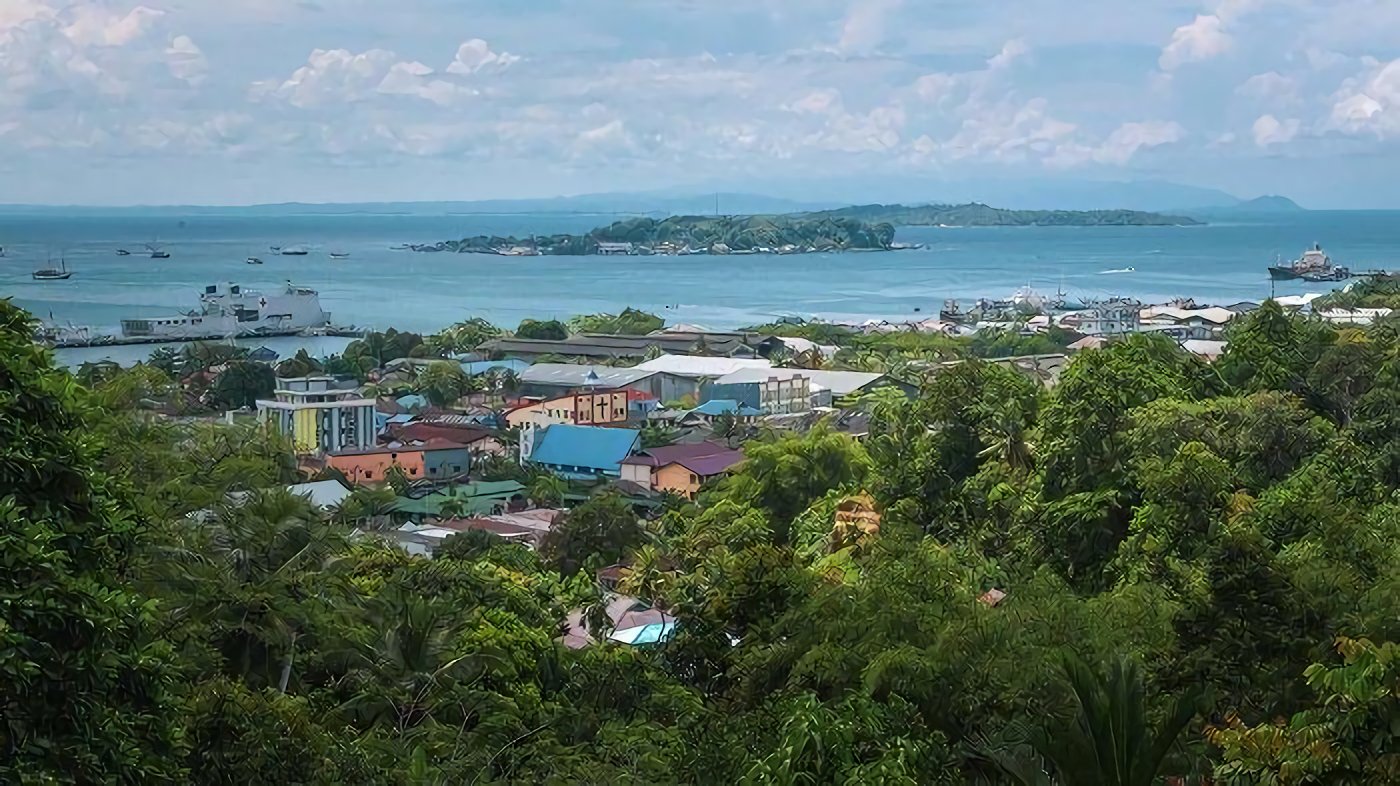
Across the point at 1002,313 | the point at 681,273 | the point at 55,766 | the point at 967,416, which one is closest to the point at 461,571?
the point at 55,766

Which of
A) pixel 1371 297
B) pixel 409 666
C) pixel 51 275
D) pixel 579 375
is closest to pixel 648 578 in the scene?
pixel 409 666

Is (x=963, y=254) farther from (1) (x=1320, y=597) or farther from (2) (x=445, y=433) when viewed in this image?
(1) (x=1320, y=597)

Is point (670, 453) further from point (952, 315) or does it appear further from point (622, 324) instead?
point (952, 315)

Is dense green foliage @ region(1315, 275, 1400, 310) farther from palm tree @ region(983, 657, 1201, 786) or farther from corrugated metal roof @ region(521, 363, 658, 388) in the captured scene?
palm tree @ region(983, 657, 1201, 786)

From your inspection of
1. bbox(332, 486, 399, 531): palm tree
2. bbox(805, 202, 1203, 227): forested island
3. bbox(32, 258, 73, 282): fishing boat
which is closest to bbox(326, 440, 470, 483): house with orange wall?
bbox(332, 486, 399, 531): palm tree

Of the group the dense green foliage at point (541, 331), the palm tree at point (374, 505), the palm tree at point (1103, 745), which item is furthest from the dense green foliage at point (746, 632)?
the dense green foliage at point (541, 331)
